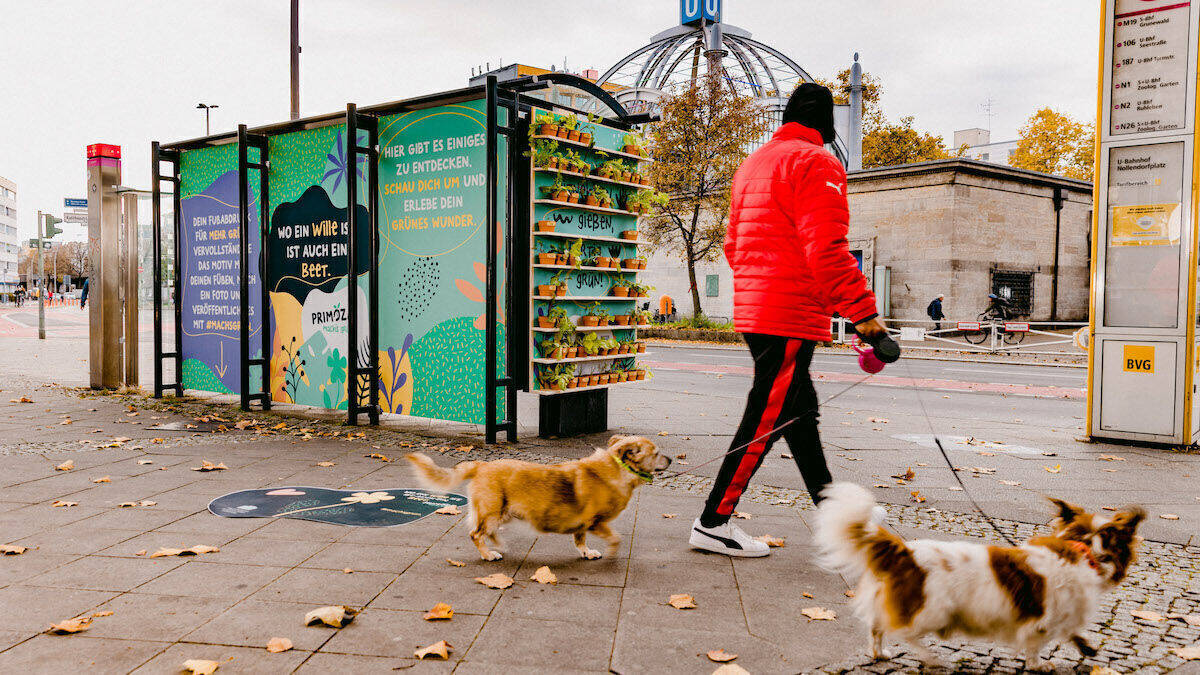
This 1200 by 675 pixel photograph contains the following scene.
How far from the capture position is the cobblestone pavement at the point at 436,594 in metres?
2.90

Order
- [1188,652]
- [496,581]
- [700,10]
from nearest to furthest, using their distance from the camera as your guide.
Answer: [1188,652] → [496,581] → [700,10]

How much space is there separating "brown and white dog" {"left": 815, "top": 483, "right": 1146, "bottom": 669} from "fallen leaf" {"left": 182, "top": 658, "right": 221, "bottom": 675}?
2089 millimetres

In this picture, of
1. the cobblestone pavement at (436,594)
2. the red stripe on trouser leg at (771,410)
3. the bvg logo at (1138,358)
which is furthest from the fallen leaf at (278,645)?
the bvg logo at (1138,358)

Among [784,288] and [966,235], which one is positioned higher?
[966,235]

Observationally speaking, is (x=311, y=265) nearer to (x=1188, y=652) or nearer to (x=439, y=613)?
(x=439, y=613)

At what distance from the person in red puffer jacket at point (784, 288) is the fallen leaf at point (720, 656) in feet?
3.85

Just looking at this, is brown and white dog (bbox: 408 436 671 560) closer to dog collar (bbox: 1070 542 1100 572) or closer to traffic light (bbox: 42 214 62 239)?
dog collar (bbox: 1070 542 1100 572)

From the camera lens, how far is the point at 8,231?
134 meters

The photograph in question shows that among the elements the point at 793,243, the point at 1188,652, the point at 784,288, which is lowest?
the point at 1188,652

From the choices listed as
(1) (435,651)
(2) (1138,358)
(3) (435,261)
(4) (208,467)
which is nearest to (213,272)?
(3) (435,261)

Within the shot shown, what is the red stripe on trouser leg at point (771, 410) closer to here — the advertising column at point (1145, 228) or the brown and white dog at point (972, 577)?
the brown and white dog at point (972, 577)

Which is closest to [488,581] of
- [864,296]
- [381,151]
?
[864,296]

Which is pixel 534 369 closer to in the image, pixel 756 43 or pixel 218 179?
pixel 218 179

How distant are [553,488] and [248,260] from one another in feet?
23.0
